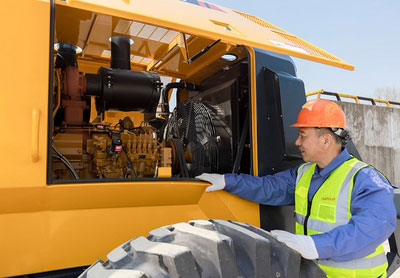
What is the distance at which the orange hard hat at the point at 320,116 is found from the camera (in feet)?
7.28

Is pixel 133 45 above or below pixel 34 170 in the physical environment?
above

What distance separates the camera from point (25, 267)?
1.57 metres

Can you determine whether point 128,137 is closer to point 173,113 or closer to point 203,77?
point 173,113

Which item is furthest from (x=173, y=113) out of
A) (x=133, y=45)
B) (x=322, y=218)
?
(x=322, y=218)

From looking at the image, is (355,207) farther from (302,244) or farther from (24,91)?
(24,91)

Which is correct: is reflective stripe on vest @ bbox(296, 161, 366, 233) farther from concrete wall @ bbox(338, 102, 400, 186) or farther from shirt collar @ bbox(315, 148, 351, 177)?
concrete wall @ bbox(338, 102, 400, 186)

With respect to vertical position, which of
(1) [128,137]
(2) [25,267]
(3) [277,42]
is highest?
(3) [277,42]

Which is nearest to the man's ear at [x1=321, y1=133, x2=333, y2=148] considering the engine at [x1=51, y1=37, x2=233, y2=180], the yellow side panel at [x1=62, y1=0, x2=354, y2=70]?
the yellow side panel at [x1=62, y1=0, x2=354, y2=70]

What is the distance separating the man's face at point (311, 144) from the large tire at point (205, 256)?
2.65 ft

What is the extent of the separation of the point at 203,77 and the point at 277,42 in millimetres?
1290

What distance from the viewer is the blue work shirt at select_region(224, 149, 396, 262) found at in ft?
5.82

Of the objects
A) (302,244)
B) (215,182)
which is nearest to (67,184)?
(215,182)

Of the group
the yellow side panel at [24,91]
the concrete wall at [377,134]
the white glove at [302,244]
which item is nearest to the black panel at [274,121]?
the white glove at [302,244]

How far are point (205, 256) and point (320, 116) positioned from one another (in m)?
1.24
